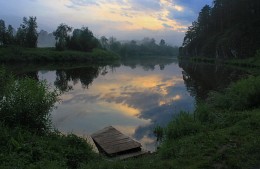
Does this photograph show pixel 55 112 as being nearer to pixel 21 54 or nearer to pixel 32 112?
pixel 32 112

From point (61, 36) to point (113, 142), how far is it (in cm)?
10067

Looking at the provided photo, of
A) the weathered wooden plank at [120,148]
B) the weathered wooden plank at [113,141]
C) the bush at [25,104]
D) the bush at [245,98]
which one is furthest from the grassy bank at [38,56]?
the weathered wooden plank at [120,148]

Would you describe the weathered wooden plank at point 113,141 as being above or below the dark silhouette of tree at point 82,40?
below

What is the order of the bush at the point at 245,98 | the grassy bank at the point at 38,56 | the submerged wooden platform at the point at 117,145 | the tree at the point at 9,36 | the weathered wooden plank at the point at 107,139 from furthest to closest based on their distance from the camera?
the tree at the point at 9,36
the grassy bank at the point at 38,56
the bush at the point at 245,98
the weathered wooden plank at the point at 107,139
the submerged wooden platform at the point at 117,145

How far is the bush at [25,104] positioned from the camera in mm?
13289

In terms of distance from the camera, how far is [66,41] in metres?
112

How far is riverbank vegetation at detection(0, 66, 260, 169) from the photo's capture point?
910 centimetres

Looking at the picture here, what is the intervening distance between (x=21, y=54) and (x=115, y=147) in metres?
76.4

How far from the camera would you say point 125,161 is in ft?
32.7

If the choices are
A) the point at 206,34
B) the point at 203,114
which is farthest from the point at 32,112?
the point at 206,34

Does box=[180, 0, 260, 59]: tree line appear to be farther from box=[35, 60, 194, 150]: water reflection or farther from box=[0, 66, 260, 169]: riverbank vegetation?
box=[0, 66, 260, 169]: riverbank vegetation

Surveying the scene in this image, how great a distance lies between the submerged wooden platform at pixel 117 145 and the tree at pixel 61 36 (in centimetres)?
9303

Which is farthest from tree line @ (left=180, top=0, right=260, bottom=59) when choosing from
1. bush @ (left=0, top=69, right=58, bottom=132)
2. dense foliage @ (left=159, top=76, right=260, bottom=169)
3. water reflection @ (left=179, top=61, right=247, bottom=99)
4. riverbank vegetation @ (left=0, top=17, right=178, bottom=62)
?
bush @ (left=0, top=69, right=58, bottom=132)

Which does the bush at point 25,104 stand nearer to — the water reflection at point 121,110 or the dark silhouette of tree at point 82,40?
the water reflection at point 121,110
